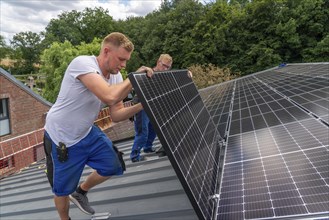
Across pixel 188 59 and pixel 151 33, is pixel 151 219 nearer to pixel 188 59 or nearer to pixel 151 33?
pixel 188 59

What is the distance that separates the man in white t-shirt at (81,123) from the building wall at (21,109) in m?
16.3

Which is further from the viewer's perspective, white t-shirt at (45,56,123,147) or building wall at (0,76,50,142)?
building wall at (0,76,50,142)

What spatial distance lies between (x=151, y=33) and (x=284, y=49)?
65.5ft

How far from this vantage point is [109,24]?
59688mm

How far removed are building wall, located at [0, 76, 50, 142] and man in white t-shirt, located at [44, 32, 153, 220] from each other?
1634cm

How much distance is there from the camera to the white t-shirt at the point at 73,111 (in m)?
2.86

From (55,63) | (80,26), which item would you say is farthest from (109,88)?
(80,26)

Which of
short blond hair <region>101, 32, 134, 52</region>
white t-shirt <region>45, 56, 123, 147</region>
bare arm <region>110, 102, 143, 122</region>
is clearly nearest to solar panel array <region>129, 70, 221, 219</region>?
short blond hair <region>101, 32, 134, 52</region>

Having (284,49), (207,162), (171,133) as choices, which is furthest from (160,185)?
(284,49)

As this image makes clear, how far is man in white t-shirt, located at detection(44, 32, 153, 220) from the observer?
2.83 meters

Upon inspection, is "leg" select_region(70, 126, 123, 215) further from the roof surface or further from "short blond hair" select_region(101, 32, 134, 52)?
"short blond hair" select_region(101, 32, 134, 52)

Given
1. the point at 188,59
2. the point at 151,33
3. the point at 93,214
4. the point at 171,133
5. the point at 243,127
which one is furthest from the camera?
the point at 151,33

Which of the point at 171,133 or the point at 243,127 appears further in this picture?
the point at 243,127

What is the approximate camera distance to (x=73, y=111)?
296 centimetres
